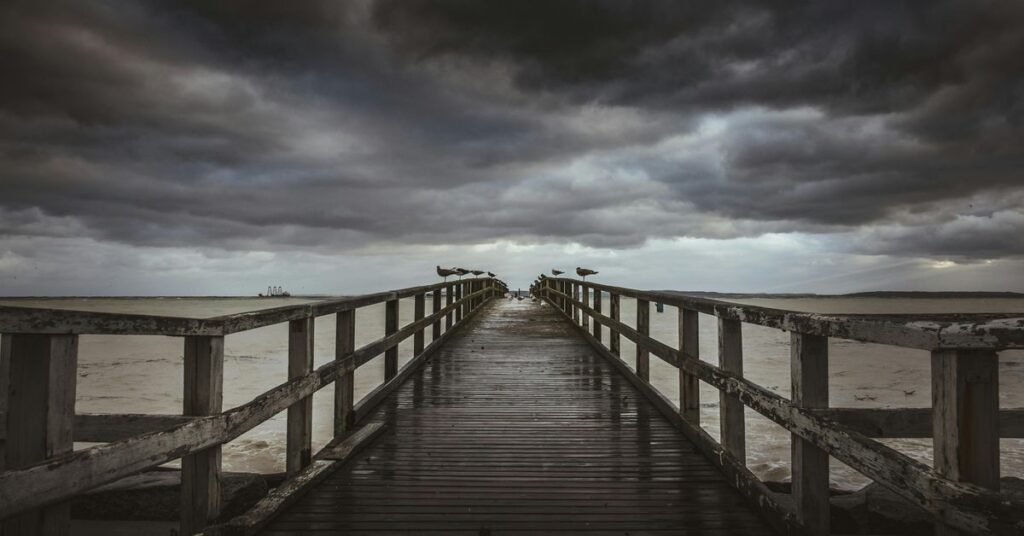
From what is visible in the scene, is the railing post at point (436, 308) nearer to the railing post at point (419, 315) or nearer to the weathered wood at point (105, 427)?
the railing post at point (419, 315)

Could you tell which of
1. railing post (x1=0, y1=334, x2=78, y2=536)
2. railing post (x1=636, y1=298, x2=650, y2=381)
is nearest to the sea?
railing post (x1=636, y1=298, x2=650, y2=381)

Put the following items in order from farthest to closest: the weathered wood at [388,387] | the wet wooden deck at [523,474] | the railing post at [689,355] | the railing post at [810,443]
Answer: the weathered wood at [388,387]
the railing post at [689,355]
the wet wooden deck at [523,474]
the railing post at [810,443]

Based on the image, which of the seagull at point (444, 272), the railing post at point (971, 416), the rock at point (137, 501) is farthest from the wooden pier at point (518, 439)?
the seagull at point (444, 272)

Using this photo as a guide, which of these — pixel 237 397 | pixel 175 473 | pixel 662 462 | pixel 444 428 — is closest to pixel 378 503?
pixel 444 428

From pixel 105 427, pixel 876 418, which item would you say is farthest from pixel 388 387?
pixel 876 418

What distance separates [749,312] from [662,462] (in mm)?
1305

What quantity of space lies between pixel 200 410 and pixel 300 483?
3.10 feet

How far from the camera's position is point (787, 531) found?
8.48 feet

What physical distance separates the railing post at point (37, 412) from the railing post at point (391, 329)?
3.65m

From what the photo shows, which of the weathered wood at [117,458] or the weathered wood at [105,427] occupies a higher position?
the weathered wood at [117,458]

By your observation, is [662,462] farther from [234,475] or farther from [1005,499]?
[234,475]

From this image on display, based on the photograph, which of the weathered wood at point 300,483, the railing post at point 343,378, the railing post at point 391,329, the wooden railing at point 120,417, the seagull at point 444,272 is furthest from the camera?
the seagull at point 444,272

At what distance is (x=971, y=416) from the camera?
1678mm

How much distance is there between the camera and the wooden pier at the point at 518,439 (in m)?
1.68
